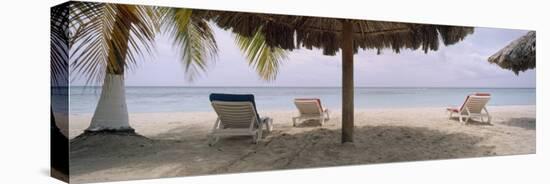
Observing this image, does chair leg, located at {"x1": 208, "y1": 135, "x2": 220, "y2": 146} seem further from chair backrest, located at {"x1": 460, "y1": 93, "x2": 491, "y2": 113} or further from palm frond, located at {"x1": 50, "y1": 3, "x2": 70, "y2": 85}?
chair backrest, located at {"x1": 460, "y1": 93, "x2": 491, "y2": 113}

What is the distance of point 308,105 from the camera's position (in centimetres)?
666

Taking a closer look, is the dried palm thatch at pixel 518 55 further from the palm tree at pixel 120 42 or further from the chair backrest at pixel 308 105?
the palm tree at pixel 120 42

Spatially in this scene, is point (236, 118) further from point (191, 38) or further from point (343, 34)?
point (343, 34)

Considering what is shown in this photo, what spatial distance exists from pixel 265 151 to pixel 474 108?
3.46 meters

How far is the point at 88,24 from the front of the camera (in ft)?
18.0

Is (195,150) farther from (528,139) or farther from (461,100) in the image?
(528,139)

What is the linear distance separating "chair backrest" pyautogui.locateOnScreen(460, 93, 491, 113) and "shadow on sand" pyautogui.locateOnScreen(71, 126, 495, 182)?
1.41 feet

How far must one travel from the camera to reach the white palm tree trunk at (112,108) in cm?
574

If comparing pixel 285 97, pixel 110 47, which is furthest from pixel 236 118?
pixel 110 47

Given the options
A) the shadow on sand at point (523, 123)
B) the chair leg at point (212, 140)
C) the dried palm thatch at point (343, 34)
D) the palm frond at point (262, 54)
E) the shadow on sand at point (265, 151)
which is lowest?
the shadow on sand at point (265, 151)

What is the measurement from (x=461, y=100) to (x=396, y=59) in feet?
4.31

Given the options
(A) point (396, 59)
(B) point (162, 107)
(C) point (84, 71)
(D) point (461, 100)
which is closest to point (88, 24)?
(C) point (84, 71)

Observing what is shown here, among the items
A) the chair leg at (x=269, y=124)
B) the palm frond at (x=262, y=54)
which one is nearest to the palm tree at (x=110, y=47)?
the palm frond at (x=262, y=54)

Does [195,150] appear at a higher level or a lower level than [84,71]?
lower
